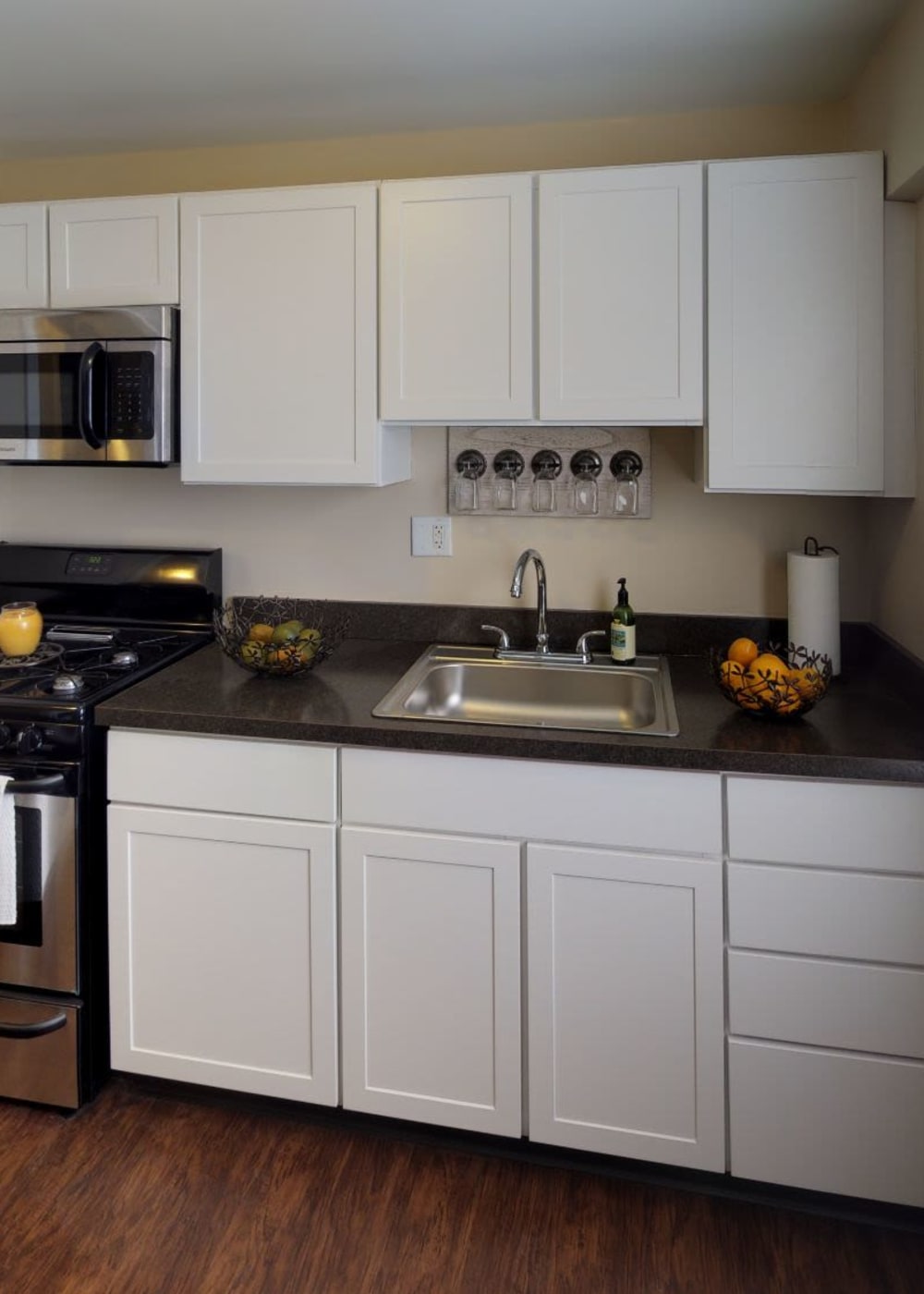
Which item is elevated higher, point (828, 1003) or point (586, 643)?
point (586, 643)

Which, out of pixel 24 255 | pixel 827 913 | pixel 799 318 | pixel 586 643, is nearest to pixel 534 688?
pixel 586 643

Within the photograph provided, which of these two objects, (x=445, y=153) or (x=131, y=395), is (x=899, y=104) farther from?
(x=131, y=395)

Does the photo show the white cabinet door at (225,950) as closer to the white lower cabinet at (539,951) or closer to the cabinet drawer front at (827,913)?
the white lower cabinet at (539,951)

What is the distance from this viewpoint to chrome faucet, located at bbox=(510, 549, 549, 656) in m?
2.24

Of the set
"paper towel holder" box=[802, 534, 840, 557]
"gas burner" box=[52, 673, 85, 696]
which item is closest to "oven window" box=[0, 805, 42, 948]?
"gas burner" box=[52, 673, 85, 696]

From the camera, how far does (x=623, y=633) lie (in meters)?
2.24

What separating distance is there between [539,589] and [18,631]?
49.8 inches

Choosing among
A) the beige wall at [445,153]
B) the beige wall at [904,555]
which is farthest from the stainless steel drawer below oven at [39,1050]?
the beige wall at [445,153]

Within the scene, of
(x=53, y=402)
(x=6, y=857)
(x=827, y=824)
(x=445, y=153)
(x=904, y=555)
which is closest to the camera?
(x=827, y=824)

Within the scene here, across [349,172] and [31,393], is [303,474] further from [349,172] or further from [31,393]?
[349,172]

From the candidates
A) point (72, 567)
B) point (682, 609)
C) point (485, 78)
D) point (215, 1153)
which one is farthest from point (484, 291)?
point (215, 1153)

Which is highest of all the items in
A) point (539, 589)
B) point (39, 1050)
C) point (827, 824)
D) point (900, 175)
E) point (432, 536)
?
point (900, 175)

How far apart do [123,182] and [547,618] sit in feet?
5.53

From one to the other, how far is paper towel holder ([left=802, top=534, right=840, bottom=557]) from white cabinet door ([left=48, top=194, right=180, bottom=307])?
1629mm
